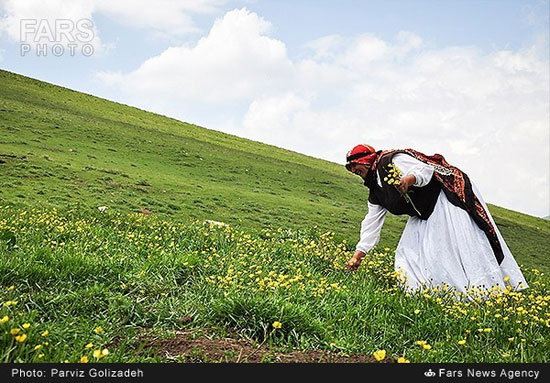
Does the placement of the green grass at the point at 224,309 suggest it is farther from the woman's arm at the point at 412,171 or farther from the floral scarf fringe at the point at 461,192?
the woman's arm at the point at 412,171

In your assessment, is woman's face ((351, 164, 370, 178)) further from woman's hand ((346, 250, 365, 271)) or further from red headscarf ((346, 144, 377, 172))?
woman's hand ((346, 250, 365, 271))

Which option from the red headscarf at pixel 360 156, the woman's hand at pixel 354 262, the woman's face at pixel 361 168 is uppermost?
the red headscarf at pixel 360 156

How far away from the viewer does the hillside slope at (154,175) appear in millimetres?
20875

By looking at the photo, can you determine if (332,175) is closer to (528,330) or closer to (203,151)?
(203,151)

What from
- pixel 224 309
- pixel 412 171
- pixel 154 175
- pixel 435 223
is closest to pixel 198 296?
pixel 224 309

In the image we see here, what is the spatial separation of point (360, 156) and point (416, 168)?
0.90m

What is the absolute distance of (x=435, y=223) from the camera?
25.2ft

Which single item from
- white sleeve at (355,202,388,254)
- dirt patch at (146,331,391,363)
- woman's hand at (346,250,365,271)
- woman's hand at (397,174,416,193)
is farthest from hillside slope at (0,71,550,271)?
dirt patch at (146,331,391,363)

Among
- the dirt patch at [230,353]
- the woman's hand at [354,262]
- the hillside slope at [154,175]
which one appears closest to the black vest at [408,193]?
the woman's hand at [354,262]

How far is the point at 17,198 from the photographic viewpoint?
17.6 metres

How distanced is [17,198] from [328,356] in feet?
53.1

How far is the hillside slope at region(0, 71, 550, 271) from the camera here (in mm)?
20875

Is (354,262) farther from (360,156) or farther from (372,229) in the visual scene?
(360,156)
